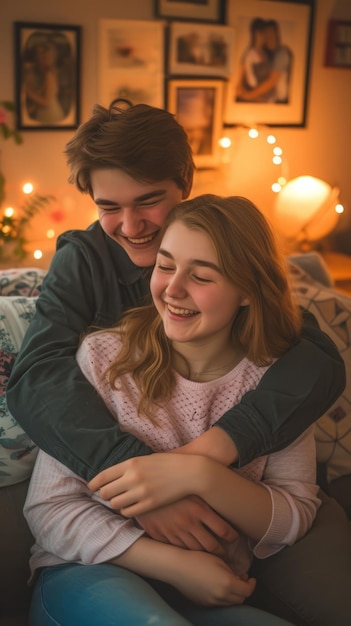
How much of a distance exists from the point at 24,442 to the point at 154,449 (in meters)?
0.30

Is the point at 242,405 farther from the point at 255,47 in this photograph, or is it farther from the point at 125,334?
the point at 255,47

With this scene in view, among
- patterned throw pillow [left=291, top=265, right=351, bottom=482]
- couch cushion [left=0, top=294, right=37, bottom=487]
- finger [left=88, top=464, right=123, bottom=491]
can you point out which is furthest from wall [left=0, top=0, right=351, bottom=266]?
finger [left=88, top=464, right=123, bottom=491]

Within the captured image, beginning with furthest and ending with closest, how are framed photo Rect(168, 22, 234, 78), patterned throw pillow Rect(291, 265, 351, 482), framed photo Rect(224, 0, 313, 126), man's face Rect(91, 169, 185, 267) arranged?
framed photo Rect(224, 0, 313, 126)
framed photo Rect(168, 22, 234, 78)
patterned throw pillow Rect(291, 265, 351, 482)
man's face Rect(91, 169, 185, 267)

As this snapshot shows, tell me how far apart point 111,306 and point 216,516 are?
50 cm

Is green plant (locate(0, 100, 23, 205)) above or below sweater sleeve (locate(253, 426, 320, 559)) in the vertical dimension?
above

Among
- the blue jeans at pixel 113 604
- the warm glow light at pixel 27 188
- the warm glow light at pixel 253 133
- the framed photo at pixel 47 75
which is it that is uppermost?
the framed photo at pixel 47 75

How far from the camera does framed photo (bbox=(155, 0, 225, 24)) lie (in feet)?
11.3

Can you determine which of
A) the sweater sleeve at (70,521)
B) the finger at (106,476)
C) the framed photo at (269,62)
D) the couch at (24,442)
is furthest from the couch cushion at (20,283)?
the framed photo at (269,62)

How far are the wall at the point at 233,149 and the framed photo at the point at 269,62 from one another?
0.08 m

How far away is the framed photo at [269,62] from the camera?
3721 mm

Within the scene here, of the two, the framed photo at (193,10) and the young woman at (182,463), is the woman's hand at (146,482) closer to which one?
the young woman at (182,463)

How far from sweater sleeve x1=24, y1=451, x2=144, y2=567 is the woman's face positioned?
0.31 metres

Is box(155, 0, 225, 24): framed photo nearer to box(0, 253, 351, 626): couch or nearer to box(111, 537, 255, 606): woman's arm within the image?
box(0, 253, 351, 626): couch

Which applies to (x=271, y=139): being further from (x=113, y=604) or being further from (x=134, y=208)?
(x=113, y=604)
